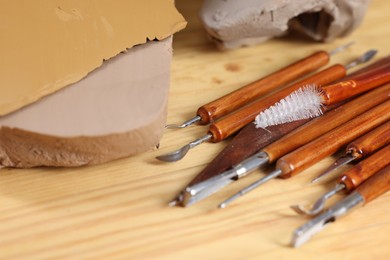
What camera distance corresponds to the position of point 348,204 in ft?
2.63

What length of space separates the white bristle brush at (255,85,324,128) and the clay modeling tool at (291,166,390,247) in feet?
0.48

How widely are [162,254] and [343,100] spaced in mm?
382

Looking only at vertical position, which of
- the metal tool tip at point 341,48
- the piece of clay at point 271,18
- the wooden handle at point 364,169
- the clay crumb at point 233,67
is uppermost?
the piece of clay at point 271,18

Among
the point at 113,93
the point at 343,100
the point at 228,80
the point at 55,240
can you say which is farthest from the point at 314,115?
the point at 55,240

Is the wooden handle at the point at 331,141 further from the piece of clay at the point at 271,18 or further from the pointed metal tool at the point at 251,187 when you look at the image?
the piece of clay at the point at 271,18

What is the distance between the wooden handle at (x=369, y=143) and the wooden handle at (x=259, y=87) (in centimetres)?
18

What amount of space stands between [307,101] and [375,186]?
0.18m

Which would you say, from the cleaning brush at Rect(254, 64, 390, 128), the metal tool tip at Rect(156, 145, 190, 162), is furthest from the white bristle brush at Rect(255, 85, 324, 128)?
the metal tool tip at Rect(156, 145, 190, 162)

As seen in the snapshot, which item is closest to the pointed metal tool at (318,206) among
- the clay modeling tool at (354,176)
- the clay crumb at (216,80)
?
the clay modeling tool at (354,176)

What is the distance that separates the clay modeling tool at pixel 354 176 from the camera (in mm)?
817

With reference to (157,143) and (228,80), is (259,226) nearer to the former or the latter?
(157,143)

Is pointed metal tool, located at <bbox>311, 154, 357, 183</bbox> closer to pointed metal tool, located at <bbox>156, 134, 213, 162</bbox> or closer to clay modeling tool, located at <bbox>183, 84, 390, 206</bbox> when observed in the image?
clay modeling tool, located at <bbox>183, 84, 390, 206</bbox>

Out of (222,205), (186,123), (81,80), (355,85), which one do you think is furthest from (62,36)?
(355,85)

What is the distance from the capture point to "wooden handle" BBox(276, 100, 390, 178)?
86cm
